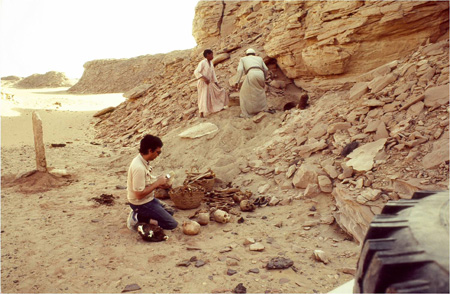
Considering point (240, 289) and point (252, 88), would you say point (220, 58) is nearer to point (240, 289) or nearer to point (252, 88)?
point (252, 88)

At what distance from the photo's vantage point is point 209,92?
8.22m

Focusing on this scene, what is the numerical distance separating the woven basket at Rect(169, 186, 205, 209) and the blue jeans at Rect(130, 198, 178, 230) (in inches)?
26.5

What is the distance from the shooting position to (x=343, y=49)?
7.17m

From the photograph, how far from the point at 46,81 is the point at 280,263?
36.8 meters

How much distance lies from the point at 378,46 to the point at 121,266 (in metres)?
6.39

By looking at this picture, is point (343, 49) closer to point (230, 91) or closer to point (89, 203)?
point (230, 91)

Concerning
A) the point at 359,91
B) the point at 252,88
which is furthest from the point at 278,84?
the point at 359,91

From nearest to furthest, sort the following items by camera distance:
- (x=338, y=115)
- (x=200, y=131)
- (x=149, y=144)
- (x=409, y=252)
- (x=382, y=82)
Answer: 1. (x=409, y=252)
2. (x=149, y=144)
3. (x=382, y=82)
4. (x=338, y=115)
5. (x=200, y=131)

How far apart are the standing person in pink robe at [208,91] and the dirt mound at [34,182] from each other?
3.61 m

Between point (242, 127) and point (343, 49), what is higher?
point (343, 49)

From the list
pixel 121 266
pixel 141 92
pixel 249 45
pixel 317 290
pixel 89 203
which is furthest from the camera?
pixel 141 92

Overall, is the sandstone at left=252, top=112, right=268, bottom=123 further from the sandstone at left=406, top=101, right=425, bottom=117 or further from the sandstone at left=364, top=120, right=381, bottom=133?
the sandstone at left=406, top=101, right=425, bottom=117

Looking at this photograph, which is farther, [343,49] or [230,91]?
[230,91]

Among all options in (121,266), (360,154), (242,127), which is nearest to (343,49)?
(242,127)
